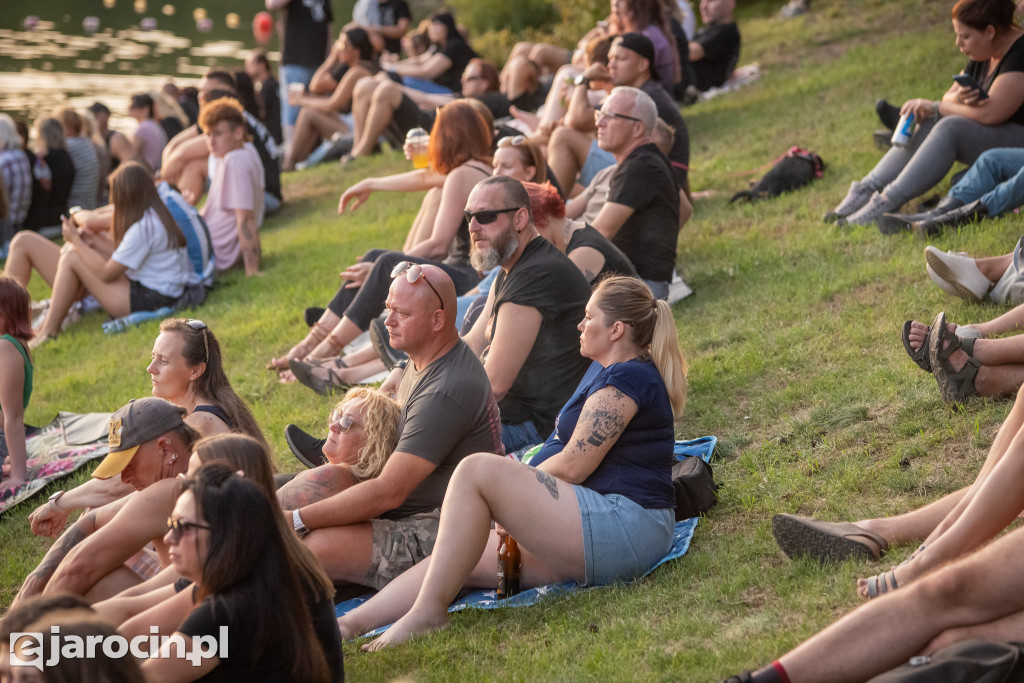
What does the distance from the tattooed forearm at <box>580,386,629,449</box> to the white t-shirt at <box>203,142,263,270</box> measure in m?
6.62

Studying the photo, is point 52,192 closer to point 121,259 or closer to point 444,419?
point 121,259

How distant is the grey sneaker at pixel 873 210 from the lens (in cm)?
723

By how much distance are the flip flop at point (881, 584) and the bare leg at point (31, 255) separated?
8086mm

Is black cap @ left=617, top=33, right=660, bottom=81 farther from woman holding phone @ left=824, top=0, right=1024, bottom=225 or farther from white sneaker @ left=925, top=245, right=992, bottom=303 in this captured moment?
white sneaker @ left=925, top=245, right=992, bottom=303

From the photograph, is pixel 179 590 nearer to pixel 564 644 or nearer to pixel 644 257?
pixel 564 644

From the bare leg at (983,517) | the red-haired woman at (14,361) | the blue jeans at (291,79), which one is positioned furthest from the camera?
the blue jeans at (291,79)

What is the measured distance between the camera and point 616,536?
13.0 ft

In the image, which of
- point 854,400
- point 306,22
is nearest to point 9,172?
point 306,22

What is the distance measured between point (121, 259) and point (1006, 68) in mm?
6767

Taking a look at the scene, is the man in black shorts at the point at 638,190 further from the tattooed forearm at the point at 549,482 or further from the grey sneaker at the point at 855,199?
the tattooed forearm at the point at 549,482

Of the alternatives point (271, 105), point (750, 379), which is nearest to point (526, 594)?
point (750, 379)

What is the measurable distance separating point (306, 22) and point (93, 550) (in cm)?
1212

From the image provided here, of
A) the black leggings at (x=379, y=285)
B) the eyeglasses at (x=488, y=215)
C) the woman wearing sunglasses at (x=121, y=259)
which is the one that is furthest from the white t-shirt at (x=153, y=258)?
the eyeglasses at (x=488, y=215)

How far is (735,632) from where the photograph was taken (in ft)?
11.5
